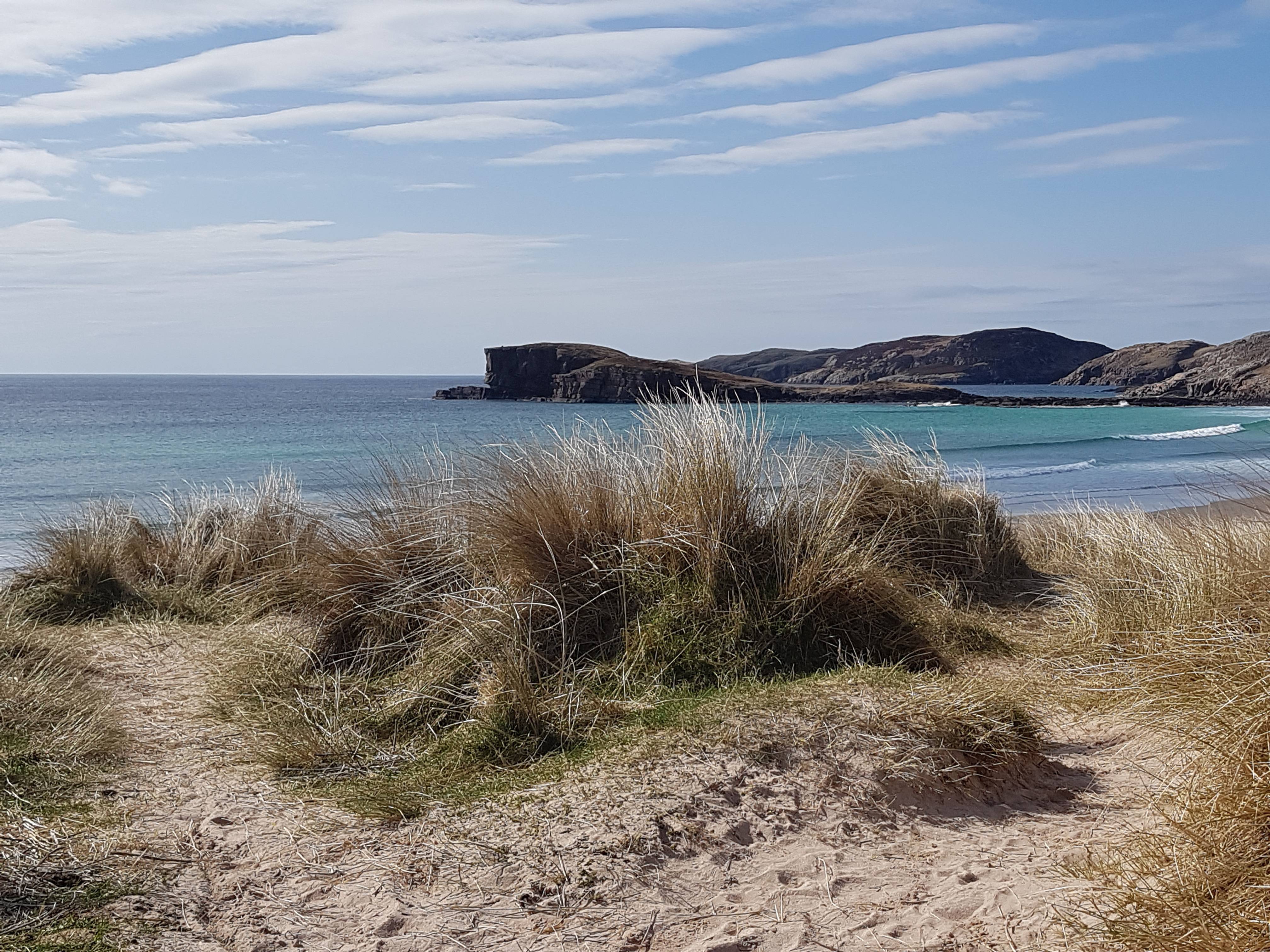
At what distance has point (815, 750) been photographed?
4.33 m

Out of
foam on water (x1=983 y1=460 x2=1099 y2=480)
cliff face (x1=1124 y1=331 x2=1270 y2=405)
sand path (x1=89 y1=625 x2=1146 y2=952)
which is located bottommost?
foam on water (x1=983 y1=460 x2=1099 y2=480)

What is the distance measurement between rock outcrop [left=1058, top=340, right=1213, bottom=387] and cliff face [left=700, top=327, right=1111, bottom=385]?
17.2 ft

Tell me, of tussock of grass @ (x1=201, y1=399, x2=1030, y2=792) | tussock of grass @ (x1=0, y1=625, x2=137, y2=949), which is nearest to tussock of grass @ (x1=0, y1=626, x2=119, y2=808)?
tussock of grass @ (x1=0, y1=625, x2=137, y2=949)

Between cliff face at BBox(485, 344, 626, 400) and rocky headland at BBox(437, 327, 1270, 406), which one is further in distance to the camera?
cliff face at BBox(485, 344, 626, 400)

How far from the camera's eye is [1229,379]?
78.8 m

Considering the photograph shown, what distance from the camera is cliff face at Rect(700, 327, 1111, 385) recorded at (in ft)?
438

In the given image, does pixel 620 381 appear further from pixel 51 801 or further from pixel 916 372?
pixel 916 372

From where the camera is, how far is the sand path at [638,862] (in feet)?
10.6

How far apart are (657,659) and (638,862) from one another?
174 cm

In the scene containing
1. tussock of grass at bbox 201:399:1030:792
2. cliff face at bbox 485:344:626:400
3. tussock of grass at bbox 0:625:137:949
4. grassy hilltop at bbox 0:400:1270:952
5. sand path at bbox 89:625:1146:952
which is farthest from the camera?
cliff face at bbox 485:344:626:400

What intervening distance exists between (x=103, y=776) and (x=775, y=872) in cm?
285

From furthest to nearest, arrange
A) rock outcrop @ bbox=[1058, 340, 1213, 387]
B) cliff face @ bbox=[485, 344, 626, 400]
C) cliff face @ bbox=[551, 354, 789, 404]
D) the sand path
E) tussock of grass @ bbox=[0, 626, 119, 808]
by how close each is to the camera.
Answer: rock outcrop @ bbox=[1058, 340, 1213, 387] → cliff face @ bbox=[485, 344, 626, 400] → cliff face @ bbox=[551, 354, 789, 404] → tussock of grass @ bbox=[0, 626, 119, 808] → the sand path

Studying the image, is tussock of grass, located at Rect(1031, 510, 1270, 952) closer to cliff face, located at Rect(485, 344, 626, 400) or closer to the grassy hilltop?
the grassy hilltop

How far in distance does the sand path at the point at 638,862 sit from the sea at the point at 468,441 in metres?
2.54
